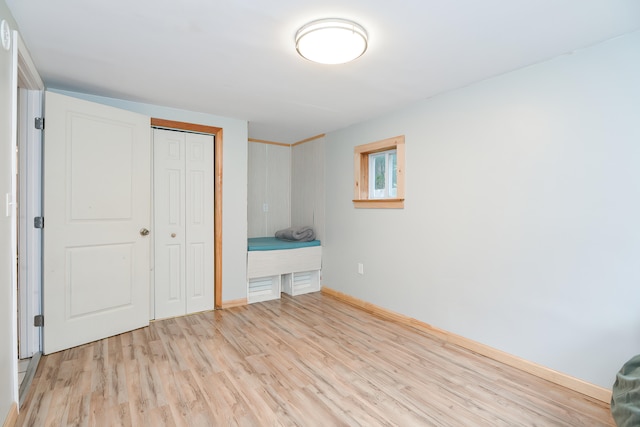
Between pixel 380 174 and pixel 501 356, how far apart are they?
209 cm

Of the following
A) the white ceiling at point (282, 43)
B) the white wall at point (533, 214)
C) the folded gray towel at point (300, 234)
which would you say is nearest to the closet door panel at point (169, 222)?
the white ceiling at point (282, 43)

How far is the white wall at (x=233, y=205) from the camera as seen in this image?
3.57 metres

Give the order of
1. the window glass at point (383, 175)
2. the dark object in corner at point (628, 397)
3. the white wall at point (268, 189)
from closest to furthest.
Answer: the dark object in corner at point (628, 397) → the window glass at point (383, 175) → the white wall at point (268, 189)

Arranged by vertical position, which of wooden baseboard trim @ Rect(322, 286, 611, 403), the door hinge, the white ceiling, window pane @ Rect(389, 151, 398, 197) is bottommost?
wooden baseboard trim @ Rect(322, 286, 611, 403)

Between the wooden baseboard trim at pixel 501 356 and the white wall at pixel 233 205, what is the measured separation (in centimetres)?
146

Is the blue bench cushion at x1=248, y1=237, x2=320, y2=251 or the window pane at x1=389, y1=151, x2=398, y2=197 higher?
the window pane at x1=389, y1=151, x2=398, y2=197

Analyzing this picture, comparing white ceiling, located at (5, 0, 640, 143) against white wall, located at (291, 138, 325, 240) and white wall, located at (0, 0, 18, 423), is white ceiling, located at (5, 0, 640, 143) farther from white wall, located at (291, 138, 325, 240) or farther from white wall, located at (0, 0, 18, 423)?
white wall, located at (291, 138, 325, 240)

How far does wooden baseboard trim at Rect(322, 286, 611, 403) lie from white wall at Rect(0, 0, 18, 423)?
9.34ft

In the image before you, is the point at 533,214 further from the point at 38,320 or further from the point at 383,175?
the point at 38,320

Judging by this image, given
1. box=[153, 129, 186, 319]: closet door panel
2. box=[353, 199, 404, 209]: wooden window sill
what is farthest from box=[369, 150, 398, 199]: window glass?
box=[153, 129, 186, 319]: closet door panel

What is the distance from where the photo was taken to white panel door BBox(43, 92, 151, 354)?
246cm

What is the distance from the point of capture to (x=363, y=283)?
3682 millimetres

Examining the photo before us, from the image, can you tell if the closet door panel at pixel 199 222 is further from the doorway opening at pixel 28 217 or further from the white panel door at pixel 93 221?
the doorway opening at pixel 28 217

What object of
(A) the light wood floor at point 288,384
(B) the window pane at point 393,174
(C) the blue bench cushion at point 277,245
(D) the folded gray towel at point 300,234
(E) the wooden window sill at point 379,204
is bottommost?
(A) the light wood floor at point 288,384
